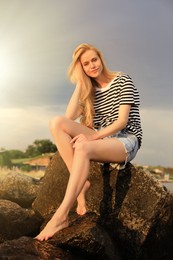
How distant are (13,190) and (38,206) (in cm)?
219

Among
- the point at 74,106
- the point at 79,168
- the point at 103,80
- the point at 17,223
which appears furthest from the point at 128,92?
the point at 17,223

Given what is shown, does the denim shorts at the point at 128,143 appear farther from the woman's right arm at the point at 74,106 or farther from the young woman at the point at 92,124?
the woman's right arm at the point at 74,106

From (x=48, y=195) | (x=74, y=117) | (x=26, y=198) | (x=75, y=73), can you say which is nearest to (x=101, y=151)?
(x=74, y=117)

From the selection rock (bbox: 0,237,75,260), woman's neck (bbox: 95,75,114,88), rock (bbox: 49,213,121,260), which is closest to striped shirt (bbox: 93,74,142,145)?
woman's neck (bbox: 95,75,114,88)

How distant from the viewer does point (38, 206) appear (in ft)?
27.3

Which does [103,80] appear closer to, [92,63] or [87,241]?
[92,63]

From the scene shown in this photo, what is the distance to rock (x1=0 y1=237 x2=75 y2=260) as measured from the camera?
16.8 ft

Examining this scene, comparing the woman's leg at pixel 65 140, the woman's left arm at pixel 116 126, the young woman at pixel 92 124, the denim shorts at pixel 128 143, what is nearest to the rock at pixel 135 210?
the denim shorts at pixel 128 143

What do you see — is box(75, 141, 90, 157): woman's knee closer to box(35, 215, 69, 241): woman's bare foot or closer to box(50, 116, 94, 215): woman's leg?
box(50, 116, 94, 215): woman's leg

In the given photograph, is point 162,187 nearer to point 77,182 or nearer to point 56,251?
point 77,182

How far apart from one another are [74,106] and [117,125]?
91 centimetres

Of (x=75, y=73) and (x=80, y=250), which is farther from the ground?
(x=75, y=73)

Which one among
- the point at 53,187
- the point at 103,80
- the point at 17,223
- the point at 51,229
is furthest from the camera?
the point at 53,187

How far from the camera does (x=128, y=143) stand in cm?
678
